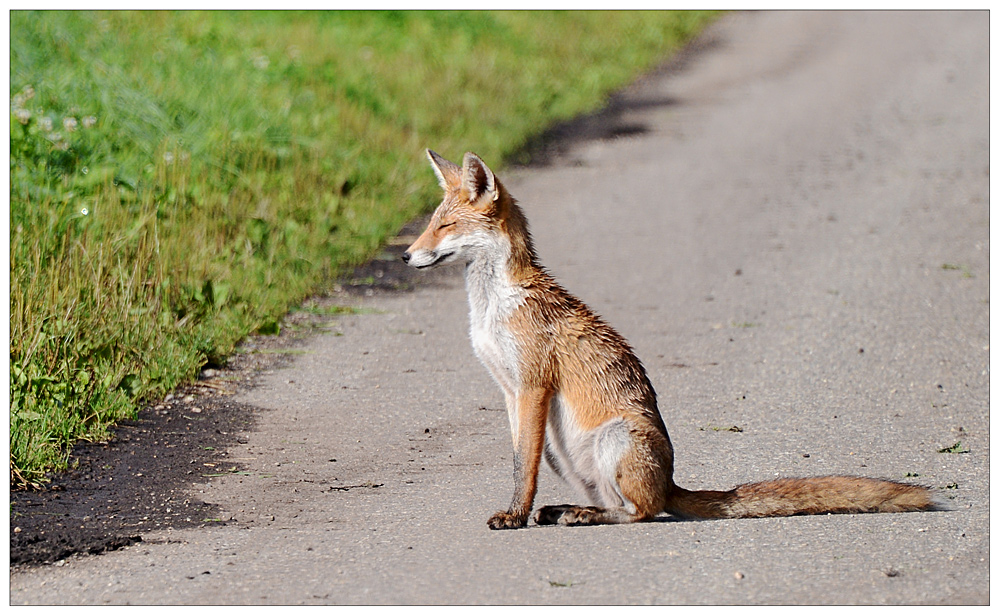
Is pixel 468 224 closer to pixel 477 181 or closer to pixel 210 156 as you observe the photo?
pixel 477 181

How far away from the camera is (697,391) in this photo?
296 inches

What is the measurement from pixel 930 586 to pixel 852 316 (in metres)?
4.77

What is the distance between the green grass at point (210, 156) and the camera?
6855 mm

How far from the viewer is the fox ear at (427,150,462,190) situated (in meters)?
5.41

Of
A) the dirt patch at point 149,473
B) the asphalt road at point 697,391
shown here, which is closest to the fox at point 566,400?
the asphalt road at point 697,391

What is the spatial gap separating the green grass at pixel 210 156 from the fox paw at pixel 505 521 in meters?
2.31

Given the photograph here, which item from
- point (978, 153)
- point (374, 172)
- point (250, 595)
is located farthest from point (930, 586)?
point (978, 153)

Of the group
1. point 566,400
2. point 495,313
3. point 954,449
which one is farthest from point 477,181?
point 954,449

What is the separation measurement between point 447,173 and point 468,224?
13.0 inches

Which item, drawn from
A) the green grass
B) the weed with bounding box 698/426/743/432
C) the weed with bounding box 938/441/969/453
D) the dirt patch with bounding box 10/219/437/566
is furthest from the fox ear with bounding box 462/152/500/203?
the weed with bounding box 938/441/969/453

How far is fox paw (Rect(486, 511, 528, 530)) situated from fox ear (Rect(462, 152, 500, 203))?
140 centimetres

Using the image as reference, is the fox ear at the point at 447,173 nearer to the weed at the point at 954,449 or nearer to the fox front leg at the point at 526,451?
the fox front leg at the point at 526,451

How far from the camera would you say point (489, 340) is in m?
5.21

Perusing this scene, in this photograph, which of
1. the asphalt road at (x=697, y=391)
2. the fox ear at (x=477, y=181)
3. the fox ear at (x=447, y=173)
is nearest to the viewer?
the asphalt road at (x=697, y=391)
